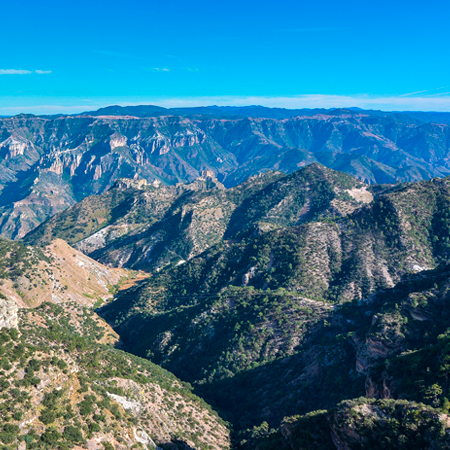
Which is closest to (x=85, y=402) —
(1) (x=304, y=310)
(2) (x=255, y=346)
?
(2) (x=255, y=346)

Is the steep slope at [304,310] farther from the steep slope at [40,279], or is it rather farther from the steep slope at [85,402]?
the steep slope at [40,279]

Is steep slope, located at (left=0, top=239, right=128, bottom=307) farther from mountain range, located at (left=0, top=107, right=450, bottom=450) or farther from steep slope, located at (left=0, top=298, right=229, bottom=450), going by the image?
steep slope, located at (left=0, top=298, right=229, bottom=450)

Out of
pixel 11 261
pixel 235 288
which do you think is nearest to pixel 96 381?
pixel 235 288

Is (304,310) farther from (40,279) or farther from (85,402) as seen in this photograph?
(40,279)

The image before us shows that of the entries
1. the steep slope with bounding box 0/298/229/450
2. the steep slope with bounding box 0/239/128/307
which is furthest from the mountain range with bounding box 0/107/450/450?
the steep slope with bounding box 0/239/128/307

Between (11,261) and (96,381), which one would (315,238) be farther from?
(11,261)

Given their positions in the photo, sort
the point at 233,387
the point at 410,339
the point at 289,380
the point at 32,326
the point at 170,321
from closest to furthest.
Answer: the point at 410,339 < the point at 32,326 < the point at 289,380 < the point at 233,387 < the point at 170,321

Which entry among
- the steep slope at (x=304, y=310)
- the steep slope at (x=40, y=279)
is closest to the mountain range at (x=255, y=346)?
the steep slope at (x=304, y=310)
